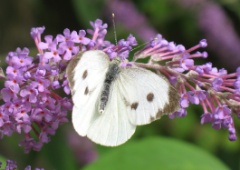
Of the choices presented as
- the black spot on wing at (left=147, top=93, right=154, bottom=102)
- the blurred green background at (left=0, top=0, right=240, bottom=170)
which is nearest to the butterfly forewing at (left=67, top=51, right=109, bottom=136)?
the black spot on wing at (left=147, top=93, right=154, bottom=102)

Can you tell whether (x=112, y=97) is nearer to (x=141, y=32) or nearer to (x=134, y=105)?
(x=134, y=105)

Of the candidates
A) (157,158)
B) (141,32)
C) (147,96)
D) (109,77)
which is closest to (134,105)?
(147,96)

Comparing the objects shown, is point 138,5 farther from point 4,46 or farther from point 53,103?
point 53,103

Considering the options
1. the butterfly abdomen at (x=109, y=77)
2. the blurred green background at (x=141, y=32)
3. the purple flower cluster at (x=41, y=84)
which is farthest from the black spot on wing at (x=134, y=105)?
the blurred green background at (x=141, y=32)

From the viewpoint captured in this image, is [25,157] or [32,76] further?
[25,157]

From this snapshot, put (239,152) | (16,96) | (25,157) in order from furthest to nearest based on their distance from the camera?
(239,152)
(25,157)
(16,96)

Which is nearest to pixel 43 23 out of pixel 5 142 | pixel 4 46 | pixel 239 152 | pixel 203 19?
pixel 4 46

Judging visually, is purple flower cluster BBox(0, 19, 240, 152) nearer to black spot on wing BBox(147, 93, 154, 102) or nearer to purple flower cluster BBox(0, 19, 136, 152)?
purple flower cluster BBox(0, 19, 136, 152)
